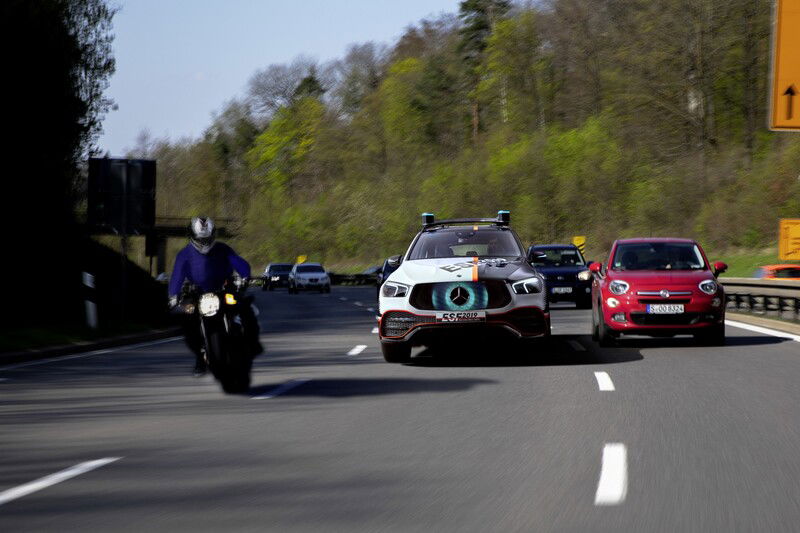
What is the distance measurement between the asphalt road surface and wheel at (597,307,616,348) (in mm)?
2099

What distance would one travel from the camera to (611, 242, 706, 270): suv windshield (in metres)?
18.6

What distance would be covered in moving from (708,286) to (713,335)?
0.77 meters

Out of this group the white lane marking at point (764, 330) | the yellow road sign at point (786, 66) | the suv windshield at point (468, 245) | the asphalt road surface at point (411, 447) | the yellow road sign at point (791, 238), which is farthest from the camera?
the yellow road sign at point (791, 238)

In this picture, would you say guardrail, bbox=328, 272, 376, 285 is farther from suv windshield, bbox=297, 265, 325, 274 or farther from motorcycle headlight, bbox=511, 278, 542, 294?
motorcycle headlight, bbox=511, 278, 542, 294

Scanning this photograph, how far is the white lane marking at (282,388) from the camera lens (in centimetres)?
1180

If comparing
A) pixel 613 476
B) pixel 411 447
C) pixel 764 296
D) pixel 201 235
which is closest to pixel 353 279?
pixel 764 296

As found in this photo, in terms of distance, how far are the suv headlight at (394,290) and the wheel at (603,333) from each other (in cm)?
384

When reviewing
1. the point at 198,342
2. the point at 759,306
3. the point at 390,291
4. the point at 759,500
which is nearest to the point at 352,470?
the point at 759,500

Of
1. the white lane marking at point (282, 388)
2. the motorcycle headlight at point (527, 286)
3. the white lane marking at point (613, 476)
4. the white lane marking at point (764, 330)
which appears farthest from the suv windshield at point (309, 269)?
the white lane marking at point (613, 476)

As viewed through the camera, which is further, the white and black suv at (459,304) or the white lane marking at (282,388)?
the white and black suv at (459,304)

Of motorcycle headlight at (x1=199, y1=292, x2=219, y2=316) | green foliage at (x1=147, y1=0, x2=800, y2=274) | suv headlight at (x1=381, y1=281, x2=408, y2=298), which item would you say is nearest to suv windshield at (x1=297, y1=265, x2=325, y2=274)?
green foliage at (x1=147, y1=0, x2=800, y2=274)

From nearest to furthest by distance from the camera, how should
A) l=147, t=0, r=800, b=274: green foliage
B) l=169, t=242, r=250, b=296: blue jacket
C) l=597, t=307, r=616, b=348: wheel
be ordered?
l=169, t=242, r=250, b=296: blue jacket → l=597, t=307, r=616, b=348: wheel → l=147, t=0, r=800, b=274: green foliage

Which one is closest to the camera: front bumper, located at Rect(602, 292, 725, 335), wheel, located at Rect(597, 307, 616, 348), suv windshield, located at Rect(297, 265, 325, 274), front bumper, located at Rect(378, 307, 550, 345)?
front bumper, located at Rect(378, 307, 550, 345)

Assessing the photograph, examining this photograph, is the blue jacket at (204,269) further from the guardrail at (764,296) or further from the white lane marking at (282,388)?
the guardrail at (764,296)
